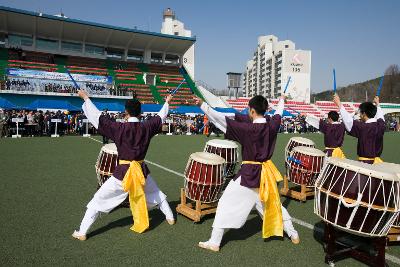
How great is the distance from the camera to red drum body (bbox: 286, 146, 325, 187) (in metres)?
5.95

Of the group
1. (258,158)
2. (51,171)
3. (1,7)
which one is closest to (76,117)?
(51,171)

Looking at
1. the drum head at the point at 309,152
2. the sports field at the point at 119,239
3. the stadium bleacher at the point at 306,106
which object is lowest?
the sports field at the point at 119,239

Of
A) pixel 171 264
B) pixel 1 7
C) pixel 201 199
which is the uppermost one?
pixel 1 7

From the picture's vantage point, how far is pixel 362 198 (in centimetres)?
324

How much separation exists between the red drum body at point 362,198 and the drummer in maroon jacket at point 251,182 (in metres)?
0.68

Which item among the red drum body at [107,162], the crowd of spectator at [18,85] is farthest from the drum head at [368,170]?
the crowd of spectator at [18,85]

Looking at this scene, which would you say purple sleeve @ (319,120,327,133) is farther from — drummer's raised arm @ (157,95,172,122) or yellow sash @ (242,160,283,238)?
drummer's raised arm @ (157,95,172,122)

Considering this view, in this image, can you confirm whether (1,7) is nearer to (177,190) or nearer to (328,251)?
(177,190)

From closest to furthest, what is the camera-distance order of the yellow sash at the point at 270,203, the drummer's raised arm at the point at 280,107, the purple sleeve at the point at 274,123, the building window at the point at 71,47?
1. the yellow sash at the point at 270,203
2. the purple sleeve at the point at 274,123
3. the drummer's raised arm at the point at 280,107
4. the building window at the point at 71,47

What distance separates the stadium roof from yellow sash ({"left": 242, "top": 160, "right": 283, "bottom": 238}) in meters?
31.7

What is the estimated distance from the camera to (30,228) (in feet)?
13.6

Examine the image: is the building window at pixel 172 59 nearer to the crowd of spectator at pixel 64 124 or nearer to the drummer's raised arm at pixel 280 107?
the crowd of spectator at pixel 64 124

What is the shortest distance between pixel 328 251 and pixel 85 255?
2.55 m

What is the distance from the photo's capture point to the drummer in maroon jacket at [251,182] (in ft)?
12.3
